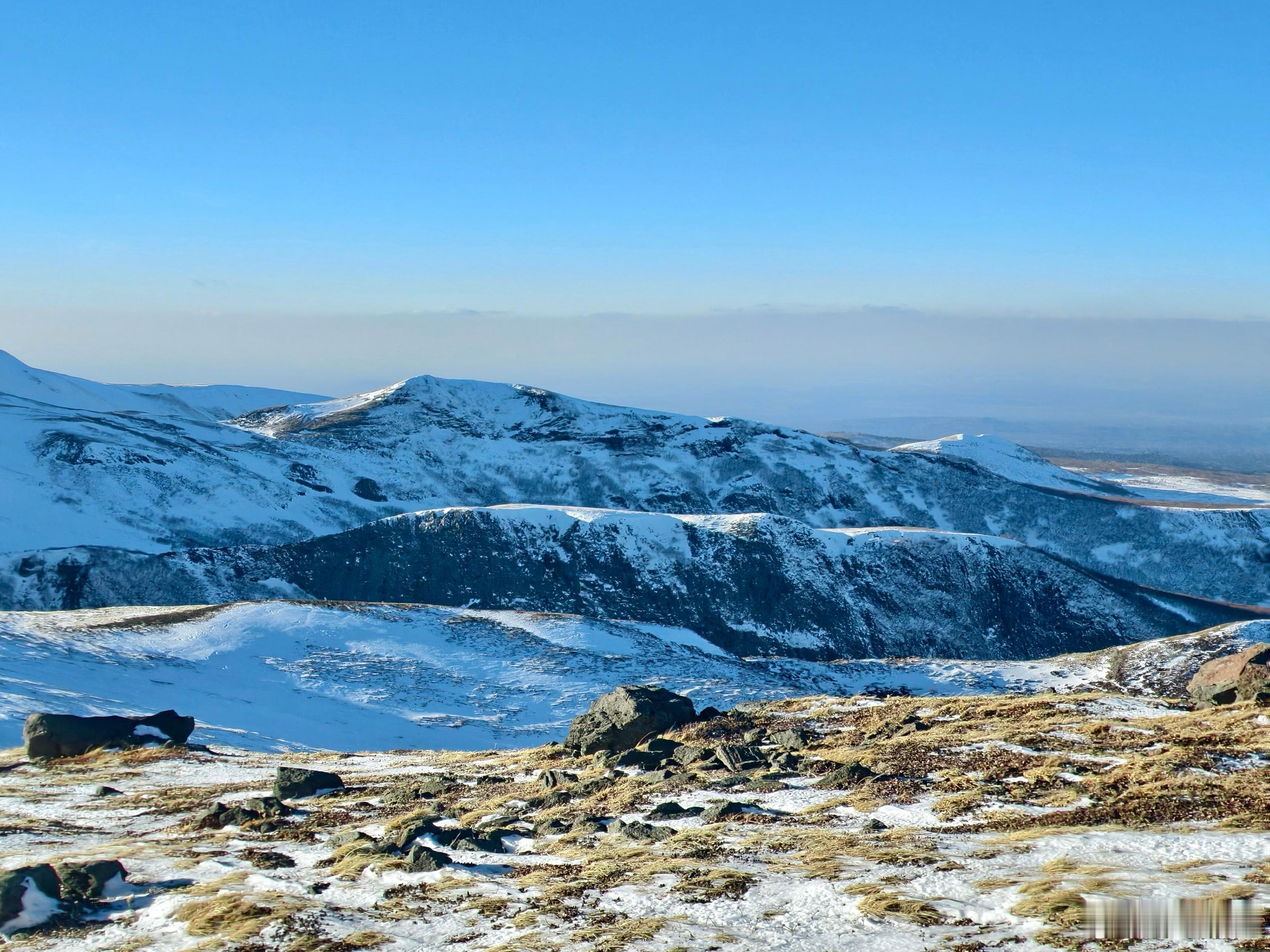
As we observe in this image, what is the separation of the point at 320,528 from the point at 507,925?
9135 centimetres

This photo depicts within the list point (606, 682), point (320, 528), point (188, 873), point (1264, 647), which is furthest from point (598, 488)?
point (188, 873)

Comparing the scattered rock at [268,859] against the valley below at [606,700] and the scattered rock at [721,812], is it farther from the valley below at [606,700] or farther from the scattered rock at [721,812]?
the scattered rock at [721,812]

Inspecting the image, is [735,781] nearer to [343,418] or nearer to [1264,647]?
[1264,647]

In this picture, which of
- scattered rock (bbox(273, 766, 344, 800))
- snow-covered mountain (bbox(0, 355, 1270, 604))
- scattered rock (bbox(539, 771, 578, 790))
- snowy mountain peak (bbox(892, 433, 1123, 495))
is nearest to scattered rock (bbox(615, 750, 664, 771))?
scattered rock (bbox(539, 771, 578, 790))

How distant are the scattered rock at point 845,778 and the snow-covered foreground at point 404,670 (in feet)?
73.4

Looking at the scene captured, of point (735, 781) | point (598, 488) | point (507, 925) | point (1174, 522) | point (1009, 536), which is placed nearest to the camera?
point (507, 925)

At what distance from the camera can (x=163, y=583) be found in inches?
2768

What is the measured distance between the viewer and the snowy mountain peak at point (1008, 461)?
15125 centimetres

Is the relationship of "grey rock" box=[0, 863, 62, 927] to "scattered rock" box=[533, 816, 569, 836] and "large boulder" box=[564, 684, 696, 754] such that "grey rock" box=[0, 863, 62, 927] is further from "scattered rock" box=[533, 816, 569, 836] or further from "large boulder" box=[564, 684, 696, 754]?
"large boulder" box=[564, 684, 696, 754]

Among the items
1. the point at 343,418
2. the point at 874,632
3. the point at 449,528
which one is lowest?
the point at 874,632

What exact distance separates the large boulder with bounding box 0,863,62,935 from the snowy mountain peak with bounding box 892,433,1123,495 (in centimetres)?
13778

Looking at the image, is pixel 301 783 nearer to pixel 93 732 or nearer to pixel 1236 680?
pixel 93 732

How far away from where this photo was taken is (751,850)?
12562 mm

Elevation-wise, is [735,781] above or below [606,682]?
above
